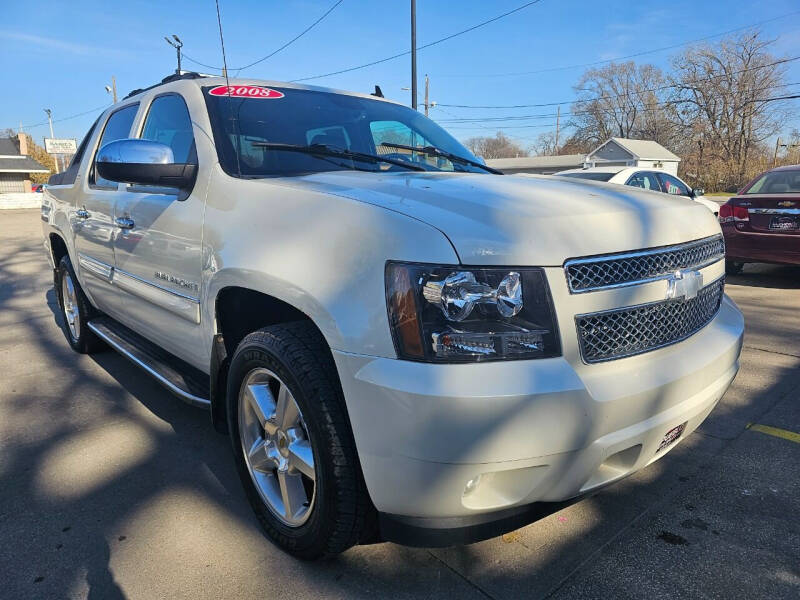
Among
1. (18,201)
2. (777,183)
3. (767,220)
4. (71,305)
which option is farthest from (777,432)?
(18,201)

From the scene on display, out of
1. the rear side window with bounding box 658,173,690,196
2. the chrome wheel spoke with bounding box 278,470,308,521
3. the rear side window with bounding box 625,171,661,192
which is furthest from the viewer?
the rear side window with bounding box 658,173,690,196

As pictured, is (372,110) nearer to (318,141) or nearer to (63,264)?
(318,141)

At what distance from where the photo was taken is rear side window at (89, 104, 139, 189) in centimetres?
358

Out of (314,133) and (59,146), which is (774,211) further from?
(59,146)

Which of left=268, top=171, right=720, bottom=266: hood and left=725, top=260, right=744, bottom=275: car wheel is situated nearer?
left=268, top=171, right=720, bottom=266: hood

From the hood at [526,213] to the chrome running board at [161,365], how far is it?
42.7 inches

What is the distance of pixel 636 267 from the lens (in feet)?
6.08

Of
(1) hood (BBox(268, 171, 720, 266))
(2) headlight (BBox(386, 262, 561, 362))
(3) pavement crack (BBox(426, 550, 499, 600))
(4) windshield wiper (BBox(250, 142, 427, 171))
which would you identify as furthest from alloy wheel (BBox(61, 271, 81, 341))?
(2) headlight (BBox(386, 262, 561, 362))

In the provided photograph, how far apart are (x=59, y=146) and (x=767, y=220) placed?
241 feet

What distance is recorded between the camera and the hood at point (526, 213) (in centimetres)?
167

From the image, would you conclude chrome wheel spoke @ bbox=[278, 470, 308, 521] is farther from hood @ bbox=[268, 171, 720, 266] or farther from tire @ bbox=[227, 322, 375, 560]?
hood @ bbox=[268, 171, 720, 266]

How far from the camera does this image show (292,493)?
2115 mm

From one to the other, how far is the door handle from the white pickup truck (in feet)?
1.44

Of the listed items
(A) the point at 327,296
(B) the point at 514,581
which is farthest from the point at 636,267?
(B) the point at 514,581
